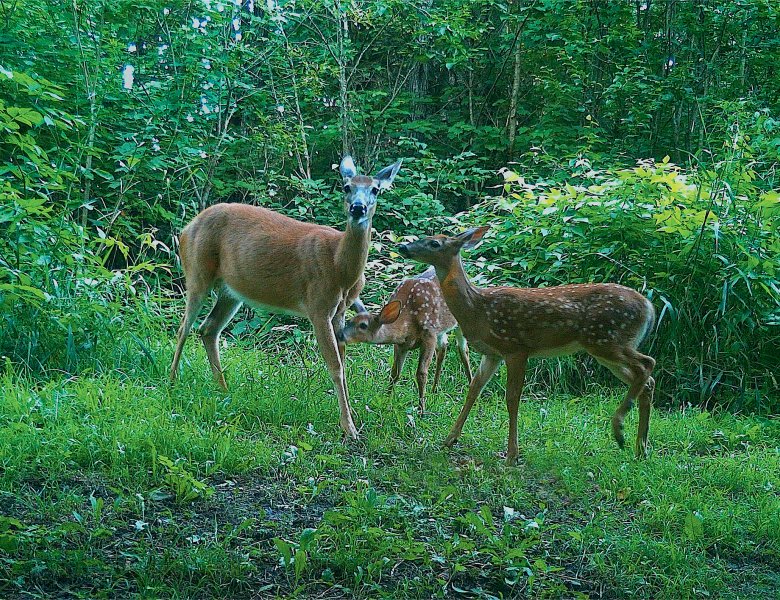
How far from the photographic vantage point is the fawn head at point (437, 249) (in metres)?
5.46

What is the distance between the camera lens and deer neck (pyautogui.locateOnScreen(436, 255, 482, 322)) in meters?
5.41

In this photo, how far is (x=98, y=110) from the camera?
8523mm

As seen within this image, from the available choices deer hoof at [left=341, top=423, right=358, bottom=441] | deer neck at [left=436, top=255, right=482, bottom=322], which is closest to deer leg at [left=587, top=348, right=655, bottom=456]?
deer neck at [left=436, top=255, right=482, bottom=322]

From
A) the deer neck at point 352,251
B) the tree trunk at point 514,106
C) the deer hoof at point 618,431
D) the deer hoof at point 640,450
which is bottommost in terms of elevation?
the deer hoof at point 640,450

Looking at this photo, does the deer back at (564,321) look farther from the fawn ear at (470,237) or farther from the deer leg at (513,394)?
the fawn ear at (470,237)

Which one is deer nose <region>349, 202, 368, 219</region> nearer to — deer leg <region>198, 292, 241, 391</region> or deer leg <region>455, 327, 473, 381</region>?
deer leg <region>198, 292, 241, 391</region>

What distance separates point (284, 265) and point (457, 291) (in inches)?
52.1

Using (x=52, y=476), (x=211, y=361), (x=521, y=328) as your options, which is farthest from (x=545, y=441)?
(x=52, y=476)

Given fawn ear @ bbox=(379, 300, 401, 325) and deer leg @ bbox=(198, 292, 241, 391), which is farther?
deer leg @ bbox=(198, 292, 241, 391)

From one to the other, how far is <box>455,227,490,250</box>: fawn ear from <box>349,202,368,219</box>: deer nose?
0.63 metres

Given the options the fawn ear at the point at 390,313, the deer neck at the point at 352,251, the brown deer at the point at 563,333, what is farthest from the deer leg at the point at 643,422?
the deer neck at the point at 352,251

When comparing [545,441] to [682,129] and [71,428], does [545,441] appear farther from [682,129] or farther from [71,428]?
[682,129]

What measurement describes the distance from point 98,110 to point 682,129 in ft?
28.0

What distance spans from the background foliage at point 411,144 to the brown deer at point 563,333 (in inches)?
63.2
